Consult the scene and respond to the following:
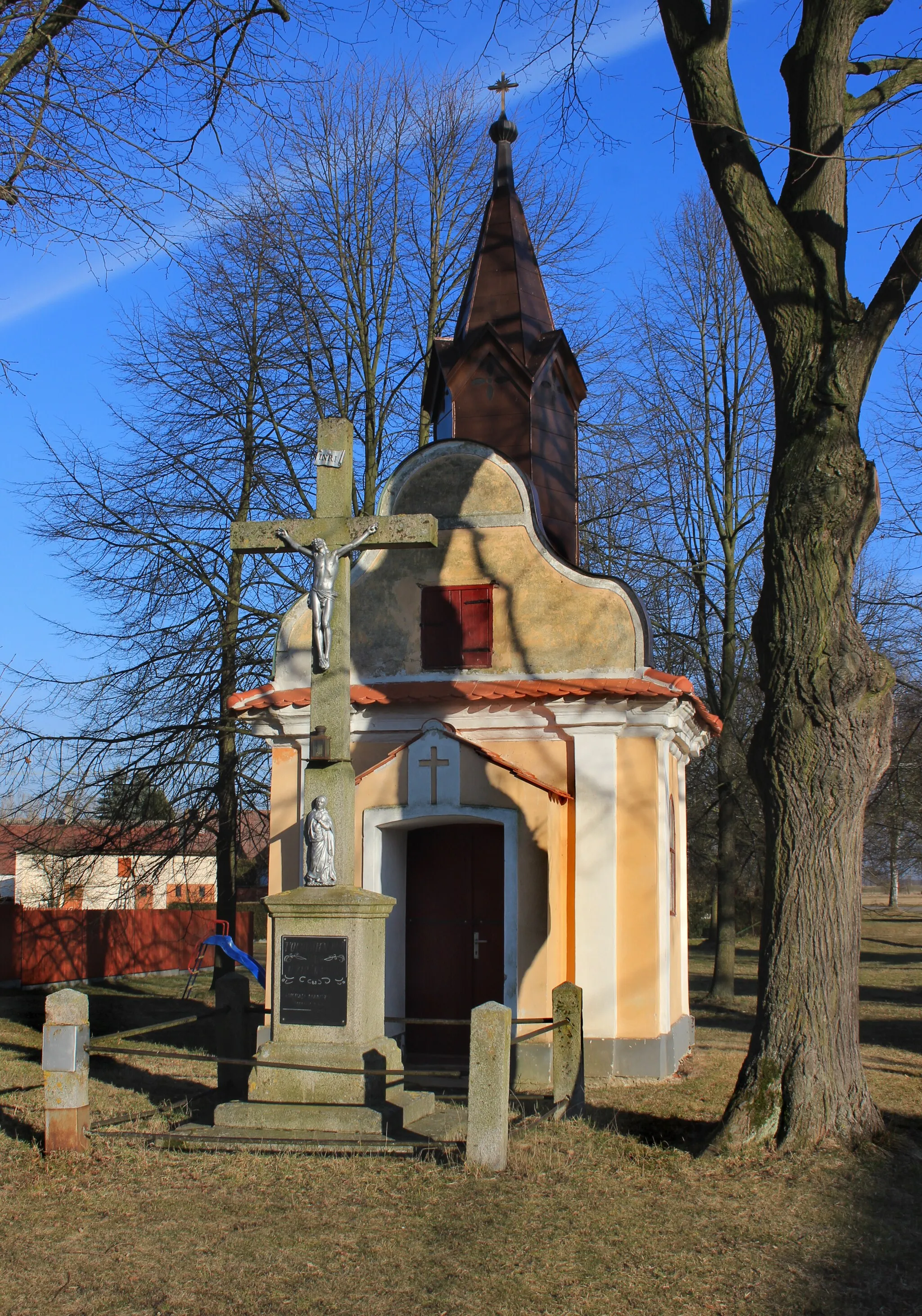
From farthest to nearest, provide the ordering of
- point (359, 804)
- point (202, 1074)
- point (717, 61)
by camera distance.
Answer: point (359, 804)
point (202, 1074)
point (717, 61)

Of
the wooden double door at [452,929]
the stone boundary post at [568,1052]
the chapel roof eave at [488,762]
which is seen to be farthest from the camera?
the wooden double door at [452,929]

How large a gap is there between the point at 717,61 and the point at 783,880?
578cm

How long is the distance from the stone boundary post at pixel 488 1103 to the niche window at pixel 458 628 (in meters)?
5.89

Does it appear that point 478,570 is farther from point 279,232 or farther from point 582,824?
point 279,232

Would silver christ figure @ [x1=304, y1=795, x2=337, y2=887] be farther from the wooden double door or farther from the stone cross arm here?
the wooden double door

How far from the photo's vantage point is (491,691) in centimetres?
1220

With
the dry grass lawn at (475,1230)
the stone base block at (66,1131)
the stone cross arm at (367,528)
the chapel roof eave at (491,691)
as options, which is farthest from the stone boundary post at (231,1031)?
the stone cross arm at (367,528)

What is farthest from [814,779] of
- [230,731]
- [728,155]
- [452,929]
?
[230,731]

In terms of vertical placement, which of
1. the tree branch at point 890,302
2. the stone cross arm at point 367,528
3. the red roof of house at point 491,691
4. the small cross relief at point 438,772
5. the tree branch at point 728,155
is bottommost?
the small cross relief at point 438,772

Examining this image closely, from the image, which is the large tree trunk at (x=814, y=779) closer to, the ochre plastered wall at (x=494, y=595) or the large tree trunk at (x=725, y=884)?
the ochre plastered wall at (x=494, y=595)

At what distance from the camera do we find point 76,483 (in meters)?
17.7

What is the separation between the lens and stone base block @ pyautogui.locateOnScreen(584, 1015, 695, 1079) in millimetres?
11523

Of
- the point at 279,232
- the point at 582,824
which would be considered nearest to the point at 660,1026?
the point at 582,824

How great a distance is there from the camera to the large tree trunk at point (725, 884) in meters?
19.3
